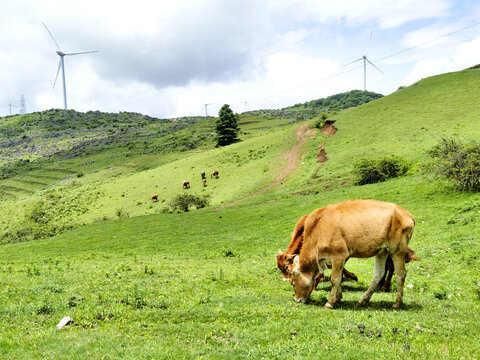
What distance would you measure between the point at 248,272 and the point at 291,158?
165 ft

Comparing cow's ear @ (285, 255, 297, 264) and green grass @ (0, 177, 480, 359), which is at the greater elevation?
cow's ear @ (285, 255, 297, 264)

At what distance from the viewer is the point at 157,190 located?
65.8 metres

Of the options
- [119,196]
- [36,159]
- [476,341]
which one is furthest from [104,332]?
[36,159]

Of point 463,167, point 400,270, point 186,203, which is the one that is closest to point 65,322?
point 400,270

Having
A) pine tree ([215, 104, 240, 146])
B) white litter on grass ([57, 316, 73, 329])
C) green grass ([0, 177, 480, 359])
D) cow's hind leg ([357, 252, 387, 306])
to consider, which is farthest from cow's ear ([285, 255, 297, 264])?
pine tree ([215, 104, 240, 146])

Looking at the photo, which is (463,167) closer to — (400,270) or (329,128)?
(400,270)

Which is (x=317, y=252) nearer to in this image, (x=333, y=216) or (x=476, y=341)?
(x=333, y=216)

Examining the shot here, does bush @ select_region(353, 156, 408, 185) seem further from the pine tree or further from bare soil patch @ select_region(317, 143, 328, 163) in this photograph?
the pine tree

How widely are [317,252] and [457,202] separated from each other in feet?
66.6

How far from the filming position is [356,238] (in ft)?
29.9

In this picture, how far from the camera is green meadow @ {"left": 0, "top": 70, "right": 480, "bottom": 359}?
746 cm

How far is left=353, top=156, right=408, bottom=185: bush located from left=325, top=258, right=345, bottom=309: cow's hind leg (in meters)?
34.2

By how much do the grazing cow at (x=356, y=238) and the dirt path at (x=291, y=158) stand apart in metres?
37.3

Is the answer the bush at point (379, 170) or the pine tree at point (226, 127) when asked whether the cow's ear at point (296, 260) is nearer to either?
the bush at point (379, 170)
